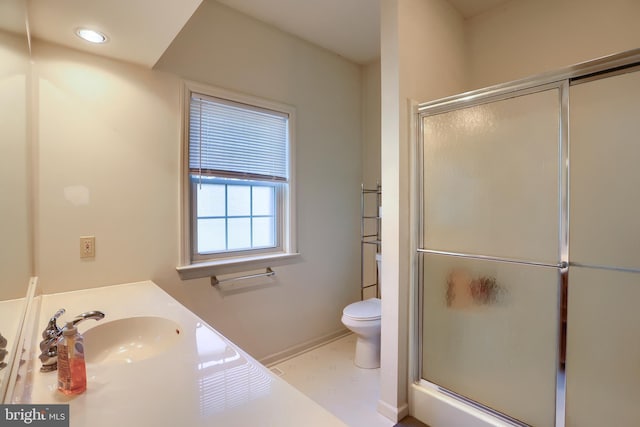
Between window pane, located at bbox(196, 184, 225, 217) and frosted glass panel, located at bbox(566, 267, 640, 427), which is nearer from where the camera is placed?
frosted glass panel, located at bbox(566, 267, 640, 427)

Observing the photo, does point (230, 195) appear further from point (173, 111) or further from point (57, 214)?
point (57, 214)

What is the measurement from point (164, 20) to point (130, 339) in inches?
56.3

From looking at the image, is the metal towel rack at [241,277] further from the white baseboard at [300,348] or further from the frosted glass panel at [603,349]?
the frosted glass panel at [603,349]

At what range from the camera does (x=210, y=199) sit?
2.14 metres

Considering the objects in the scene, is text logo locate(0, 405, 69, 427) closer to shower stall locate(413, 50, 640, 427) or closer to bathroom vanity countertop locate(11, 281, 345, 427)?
bathroom vanity countertop locate(11, 281, 345, 427)

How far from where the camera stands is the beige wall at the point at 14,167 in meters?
0.91

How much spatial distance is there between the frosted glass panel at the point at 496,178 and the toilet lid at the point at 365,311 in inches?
31.1

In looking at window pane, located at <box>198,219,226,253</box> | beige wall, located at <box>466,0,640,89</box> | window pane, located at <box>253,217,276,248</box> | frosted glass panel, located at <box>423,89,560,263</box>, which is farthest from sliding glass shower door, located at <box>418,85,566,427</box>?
window pane, located at <box>198,219,226,253</box>

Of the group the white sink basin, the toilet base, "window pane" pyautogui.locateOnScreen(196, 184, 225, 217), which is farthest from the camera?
the toilet base

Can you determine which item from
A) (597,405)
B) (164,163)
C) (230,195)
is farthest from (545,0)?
(164,163)

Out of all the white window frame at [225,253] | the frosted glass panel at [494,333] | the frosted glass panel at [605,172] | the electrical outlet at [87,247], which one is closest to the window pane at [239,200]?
the white window frame at [225,253]

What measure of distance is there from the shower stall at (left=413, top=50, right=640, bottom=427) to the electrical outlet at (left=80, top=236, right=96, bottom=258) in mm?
1889

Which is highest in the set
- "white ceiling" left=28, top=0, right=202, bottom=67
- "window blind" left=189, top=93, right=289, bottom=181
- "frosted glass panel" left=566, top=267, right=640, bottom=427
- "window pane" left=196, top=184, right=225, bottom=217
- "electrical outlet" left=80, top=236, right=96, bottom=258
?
"white ceiling" left=28, top=0, right=202, bottom=67

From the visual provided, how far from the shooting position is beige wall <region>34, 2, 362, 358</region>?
1590 millimetres
